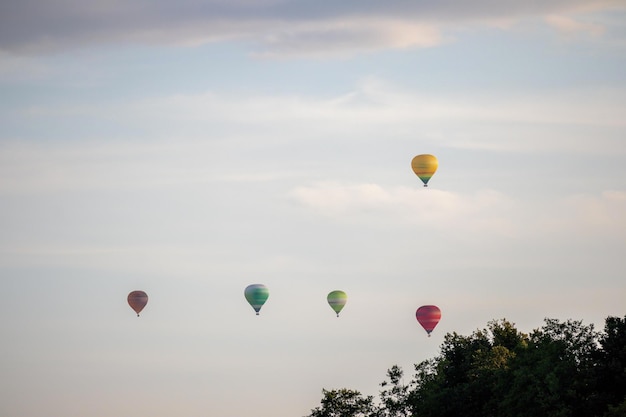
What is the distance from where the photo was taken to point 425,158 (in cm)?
15588

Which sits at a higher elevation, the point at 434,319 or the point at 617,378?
the point at 434,319

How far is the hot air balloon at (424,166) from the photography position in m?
155

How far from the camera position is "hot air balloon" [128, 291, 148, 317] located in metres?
172

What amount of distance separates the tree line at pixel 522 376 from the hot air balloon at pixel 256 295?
603 inches

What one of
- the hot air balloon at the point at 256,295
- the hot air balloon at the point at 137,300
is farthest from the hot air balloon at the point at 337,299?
the hot air balloon at the point at 137,300

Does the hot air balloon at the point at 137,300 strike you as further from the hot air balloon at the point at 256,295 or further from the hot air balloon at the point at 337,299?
the hot air balloon at the point at 337,299

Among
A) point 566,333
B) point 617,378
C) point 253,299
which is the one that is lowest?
point 617,378

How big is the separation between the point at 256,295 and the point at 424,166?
2508 centimetres

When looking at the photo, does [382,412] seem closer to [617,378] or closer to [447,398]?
[447,398]

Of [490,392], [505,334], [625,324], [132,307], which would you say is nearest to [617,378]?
[625,324]

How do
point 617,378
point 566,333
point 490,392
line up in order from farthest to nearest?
point 490,392 → point 566,333 → point 617,378

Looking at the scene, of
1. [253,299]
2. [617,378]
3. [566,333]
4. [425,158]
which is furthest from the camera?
[253,299]

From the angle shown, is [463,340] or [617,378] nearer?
[617,378]

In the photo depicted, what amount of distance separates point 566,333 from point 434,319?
32.4 metres
